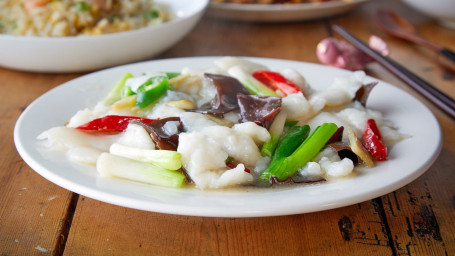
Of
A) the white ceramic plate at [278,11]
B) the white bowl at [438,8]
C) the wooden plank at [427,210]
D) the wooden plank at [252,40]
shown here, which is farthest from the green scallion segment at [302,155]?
the white bowl at [438,8]

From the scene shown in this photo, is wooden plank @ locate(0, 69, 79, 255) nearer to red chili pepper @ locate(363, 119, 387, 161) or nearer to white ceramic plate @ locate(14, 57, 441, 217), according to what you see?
white ceramic plate @ locate(14, 57, 441, 217)

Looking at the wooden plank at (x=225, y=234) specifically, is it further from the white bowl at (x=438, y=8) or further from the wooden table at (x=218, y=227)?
the white bowl at (x=438, y=8)

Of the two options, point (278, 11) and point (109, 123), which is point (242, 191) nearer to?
point (109, 123)

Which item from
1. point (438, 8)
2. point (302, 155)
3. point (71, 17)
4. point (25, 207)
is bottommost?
point (438, 8)

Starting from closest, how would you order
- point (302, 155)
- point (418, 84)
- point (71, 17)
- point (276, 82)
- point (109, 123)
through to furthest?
point (302, 155), point (109, 123), point (276, 82), point (418, 84), point (71, 17)

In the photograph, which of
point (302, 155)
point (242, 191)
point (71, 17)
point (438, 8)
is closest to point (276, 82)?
point (302, 155)

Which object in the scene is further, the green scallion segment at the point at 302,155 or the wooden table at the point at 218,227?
the green scallion segment at the point at 302,155

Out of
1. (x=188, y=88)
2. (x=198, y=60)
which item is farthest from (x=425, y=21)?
(x=188, y=88)
